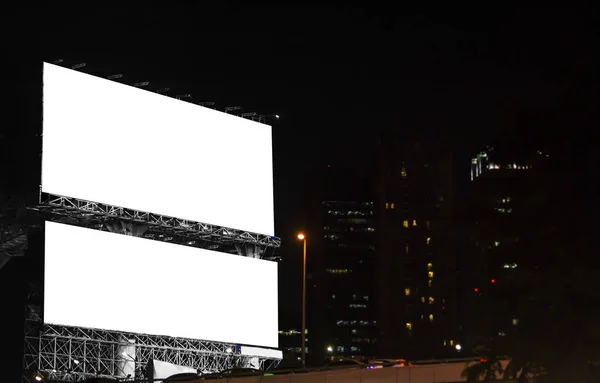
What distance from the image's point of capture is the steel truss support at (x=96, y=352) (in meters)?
54.2

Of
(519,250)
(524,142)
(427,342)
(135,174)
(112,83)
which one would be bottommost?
(427,342)

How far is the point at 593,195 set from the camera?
47.5 feet

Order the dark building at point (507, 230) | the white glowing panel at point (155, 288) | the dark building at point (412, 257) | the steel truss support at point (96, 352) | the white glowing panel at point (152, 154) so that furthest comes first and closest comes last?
the dark building at point (412, 257) < the white glowing panel at point (152, 154) < the white glowing panel at point (155, 288) < the steel truss support at point (96, 352) < the dark building at point (507, 230)

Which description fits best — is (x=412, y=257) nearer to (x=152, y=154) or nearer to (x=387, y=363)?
(x=152, y=154)

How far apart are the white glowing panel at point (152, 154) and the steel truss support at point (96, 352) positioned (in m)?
8.51

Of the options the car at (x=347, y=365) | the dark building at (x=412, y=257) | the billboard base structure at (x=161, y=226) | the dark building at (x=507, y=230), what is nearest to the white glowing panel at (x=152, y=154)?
the billboard base structure at (x=161, y=226)

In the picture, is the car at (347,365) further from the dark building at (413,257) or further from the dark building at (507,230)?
the dark building at (413,257)

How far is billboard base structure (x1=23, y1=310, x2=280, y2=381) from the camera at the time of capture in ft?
178

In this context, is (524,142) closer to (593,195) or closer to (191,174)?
(593,195)

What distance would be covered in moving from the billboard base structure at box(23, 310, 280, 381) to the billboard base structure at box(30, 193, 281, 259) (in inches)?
273

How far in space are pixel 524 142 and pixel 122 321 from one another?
45.2m

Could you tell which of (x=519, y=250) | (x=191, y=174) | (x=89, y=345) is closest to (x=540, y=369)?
(x=519, y=250)

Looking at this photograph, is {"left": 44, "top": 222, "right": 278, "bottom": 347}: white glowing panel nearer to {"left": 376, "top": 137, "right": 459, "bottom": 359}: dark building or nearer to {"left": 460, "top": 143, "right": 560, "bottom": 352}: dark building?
{"left": 460, "top": 143, "right": 560, "bottom": 352}: dark building

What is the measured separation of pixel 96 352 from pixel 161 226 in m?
9.54
